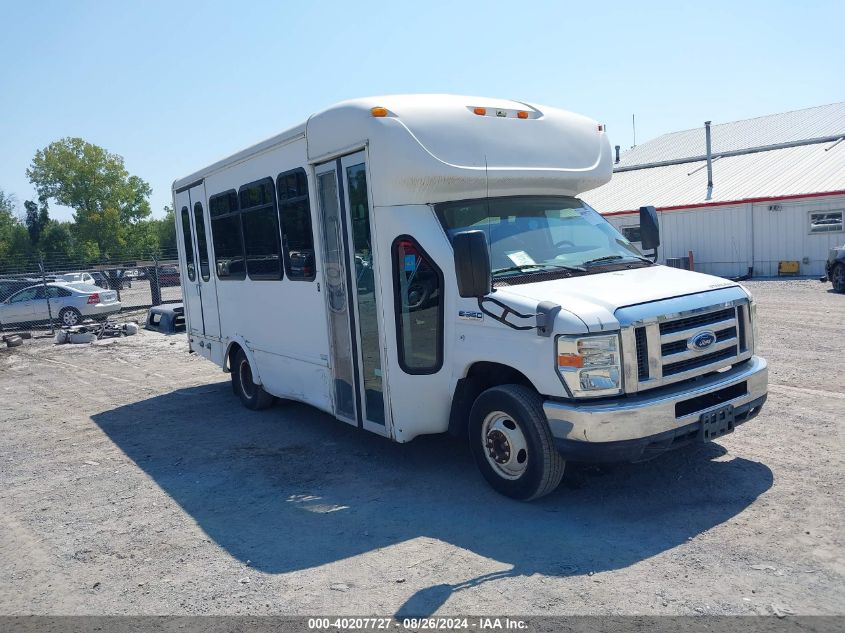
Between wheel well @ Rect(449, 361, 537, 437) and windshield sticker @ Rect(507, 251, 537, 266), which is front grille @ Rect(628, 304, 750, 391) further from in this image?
windshield sticker @ Rect(507, 251, 537, 266)

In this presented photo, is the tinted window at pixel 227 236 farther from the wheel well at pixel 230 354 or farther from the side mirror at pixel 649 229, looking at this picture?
the side mirror at pixel 649 229

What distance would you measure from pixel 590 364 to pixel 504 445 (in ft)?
3.27

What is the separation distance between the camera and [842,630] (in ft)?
11.1

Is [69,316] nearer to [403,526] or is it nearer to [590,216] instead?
[590,216]

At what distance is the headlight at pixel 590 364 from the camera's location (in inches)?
181

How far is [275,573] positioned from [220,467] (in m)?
2.51

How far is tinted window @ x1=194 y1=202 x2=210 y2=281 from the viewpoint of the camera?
31.2ft

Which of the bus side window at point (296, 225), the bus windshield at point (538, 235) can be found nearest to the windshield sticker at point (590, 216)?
the bus windshield at point (538, 235)

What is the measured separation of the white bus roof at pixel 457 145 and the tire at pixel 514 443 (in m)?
1.75

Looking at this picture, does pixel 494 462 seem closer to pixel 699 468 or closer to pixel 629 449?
pixel 629 449

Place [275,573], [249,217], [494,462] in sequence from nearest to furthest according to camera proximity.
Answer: [275,573] → [494,462] → [249,217]

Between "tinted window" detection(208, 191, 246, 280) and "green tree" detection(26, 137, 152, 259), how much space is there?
2629 inches

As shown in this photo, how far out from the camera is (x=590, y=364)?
4.62 metres

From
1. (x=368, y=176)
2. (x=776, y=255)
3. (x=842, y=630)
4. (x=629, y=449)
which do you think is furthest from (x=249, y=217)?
(x=776, y=255)
